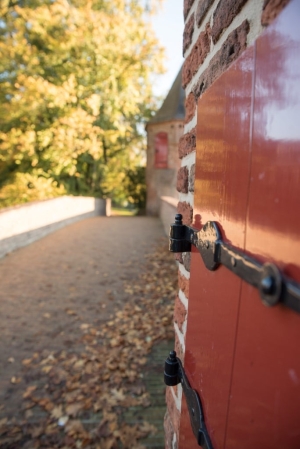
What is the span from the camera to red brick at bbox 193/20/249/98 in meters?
0.94

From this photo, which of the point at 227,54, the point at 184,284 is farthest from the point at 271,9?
the point at 184,284

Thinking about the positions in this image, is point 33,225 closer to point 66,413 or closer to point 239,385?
point 66,413

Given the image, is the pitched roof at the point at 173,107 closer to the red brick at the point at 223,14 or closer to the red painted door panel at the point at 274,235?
the red brick at the point at 223,14

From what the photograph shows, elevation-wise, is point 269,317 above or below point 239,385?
above

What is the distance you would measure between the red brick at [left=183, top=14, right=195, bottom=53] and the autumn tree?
534 inches

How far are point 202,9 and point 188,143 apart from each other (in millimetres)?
565

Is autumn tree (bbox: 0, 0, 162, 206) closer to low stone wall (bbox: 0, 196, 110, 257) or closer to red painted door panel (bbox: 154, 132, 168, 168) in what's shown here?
low stone wall (bbox: 0, 196, 110, 257)

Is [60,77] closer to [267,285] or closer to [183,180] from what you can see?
[183,180]

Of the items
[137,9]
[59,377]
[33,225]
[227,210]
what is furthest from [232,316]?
[137,9]

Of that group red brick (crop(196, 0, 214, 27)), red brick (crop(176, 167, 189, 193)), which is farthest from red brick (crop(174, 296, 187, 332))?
red brick (crop(196, 0, 214, 27))

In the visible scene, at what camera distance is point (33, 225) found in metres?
9.39

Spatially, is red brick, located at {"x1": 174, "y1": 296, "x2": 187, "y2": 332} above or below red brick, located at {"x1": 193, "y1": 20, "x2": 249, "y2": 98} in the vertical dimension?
below

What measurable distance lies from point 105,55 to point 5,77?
5.24 meters

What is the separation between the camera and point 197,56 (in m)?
1.42
